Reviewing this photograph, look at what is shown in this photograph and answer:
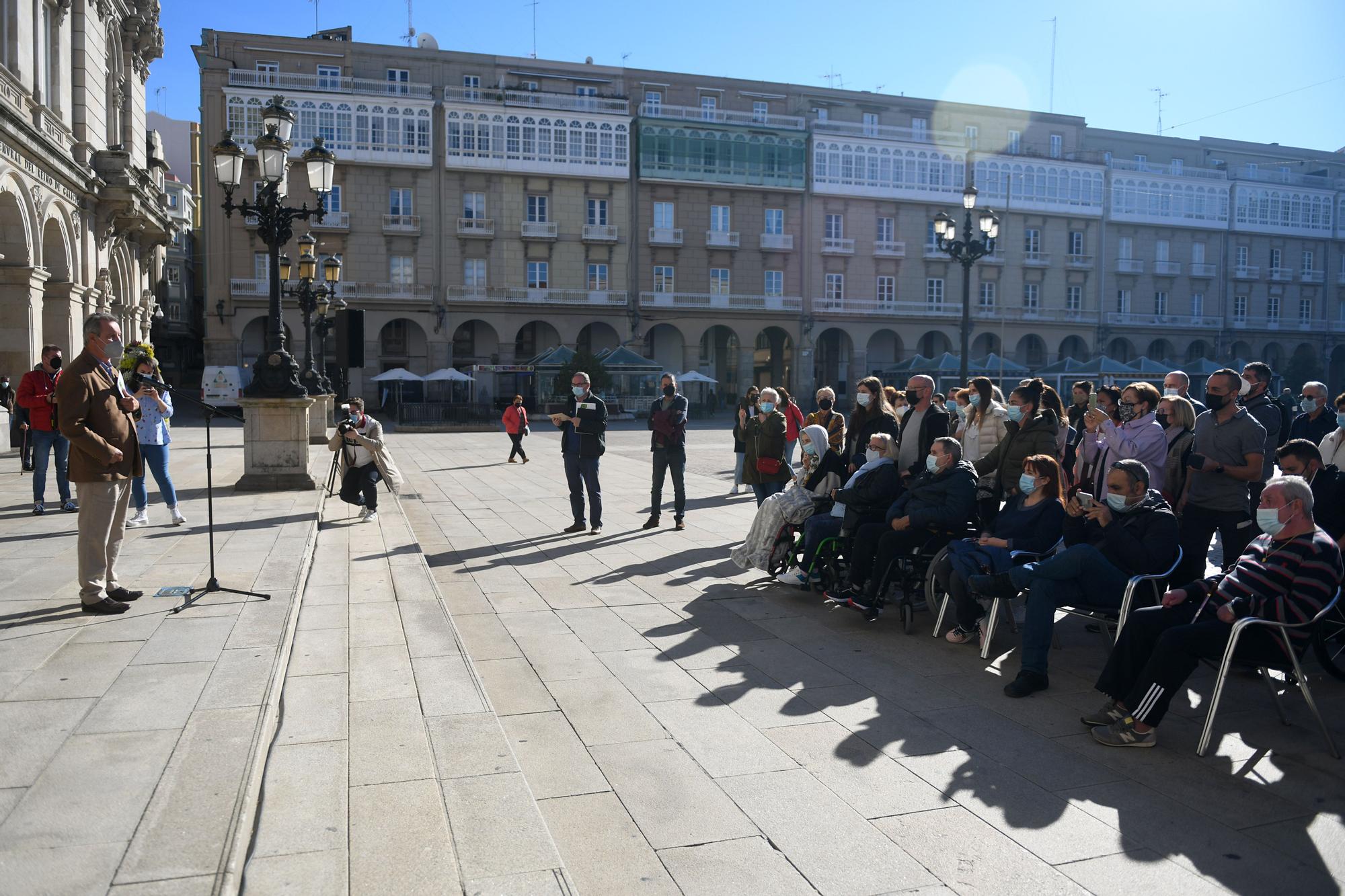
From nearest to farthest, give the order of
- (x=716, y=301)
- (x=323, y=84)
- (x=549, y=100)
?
(x=323, y=84)
(x=549, y=100)
(x=716, y=301)

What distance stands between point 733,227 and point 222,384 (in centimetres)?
2466

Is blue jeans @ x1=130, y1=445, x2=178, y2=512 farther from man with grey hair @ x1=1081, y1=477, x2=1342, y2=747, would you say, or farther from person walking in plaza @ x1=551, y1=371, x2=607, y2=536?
man with grey hair @ x1=1081, y1=477, x2=1342, y2=747

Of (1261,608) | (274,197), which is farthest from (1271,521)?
(274,197)

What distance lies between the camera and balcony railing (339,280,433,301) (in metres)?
42.8

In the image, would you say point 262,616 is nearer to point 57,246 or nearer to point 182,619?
point 182,619

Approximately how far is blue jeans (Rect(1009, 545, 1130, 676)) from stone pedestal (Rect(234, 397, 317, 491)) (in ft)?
33.6

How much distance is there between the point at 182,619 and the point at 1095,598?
5544 millimetres

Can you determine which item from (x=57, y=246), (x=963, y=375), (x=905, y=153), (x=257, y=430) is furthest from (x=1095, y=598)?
(x=905, y=153)

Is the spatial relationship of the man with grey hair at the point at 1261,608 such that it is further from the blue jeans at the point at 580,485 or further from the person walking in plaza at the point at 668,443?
the blue jeans at the point at 580,485

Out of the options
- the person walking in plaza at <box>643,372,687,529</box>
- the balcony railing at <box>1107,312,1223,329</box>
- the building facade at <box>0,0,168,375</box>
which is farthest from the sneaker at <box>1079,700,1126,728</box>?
the balcony railing at <box>1107,312,1223,329</box>

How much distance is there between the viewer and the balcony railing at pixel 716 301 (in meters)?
46.5

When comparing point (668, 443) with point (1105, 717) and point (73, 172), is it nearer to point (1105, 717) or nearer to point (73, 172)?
point (1105, 717)

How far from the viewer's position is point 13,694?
4.52 meters

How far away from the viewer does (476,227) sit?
145 feet
